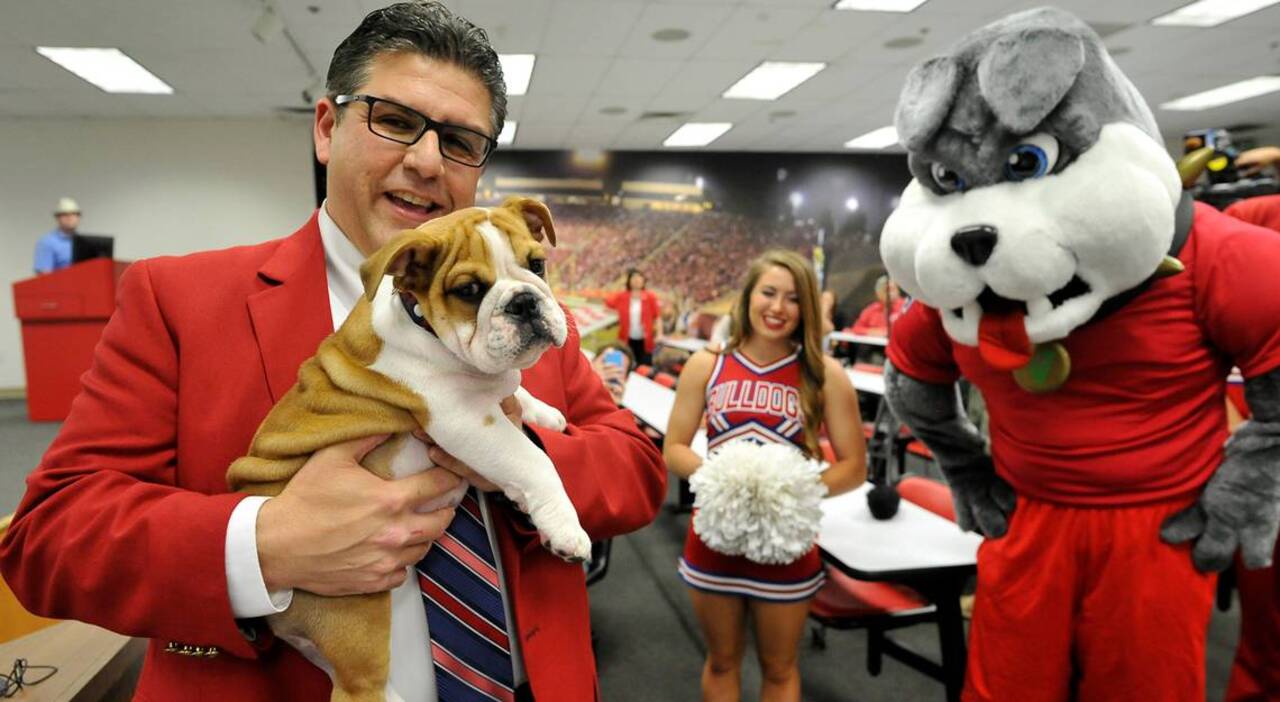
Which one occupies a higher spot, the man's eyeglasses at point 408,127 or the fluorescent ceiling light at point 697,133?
the fluorescent ceiling light at point 697,133

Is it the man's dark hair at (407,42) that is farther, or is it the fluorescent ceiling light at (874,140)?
the fluorescent ceiling light at (874,140)

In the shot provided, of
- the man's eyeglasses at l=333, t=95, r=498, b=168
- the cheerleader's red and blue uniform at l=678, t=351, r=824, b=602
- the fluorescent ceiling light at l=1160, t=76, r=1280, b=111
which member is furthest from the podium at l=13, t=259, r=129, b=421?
the fluorescent ceiling light at l=1160, t=76, r=1280, b=111

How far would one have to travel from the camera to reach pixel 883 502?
7.47ft

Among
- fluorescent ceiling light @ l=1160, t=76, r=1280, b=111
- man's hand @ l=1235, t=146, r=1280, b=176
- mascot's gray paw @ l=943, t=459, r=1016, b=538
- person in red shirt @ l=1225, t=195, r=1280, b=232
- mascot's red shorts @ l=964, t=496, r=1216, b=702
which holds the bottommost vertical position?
mascot's red shorts @ l=964, t=496, r=1216, b=702

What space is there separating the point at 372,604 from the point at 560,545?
265 millimetres

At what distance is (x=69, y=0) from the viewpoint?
18.2 feet

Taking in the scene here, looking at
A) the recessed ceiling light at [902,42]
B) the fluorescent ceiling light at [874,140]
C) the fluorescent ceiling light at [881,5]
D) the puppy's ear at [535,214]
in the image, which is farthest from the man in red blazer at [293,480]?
the fluorescent ceiling light at [874,140]

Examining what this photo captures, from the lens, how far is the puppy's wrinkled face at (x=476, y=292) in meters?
0.86

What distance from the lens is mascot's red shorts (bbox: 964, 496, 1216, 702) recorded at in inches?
56.9

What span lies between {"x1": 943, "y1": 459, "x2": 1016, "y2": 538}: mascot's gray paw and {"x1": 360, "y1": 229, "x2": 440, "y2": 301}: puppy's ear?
1.52 meters

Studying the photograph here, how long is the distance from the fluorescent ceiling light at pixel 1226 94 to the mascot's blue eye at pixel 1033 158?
10327mm

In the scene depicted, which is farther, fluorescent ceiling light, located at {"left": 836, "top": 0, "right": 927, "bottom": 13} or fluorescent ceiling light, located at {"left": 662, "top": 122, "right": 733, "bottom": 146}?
fluorescent ceiling light, located at {"left": 662, "top": 122, "right": 733, "bottom": 146}

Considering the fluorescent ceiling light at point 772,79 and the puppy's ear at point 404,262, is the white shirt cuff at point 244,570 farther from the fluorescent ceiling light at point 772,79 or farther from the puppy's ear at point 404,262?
the fluorescent ceiling light at point 772,79

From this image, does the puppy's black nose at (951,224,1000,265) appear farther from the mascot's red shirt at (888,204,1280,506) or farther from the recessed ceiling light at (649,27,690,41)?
the recessed ceiling light at (649,27,690,41)
